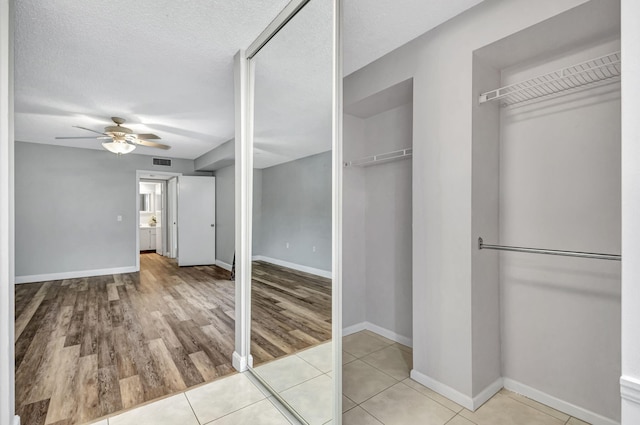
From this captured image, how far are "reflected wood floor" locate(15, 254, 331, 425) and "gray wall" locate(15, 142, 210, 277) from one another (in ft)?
2.99

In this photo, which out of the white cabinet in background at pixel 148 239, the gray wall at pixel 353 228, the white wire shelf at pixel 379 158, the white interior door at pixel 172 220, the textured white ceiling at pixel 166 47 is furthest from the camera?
the white cabinet in background at pixel 148 239

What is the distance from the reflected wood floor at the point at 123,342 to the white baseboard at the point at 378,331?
1008 millimetres

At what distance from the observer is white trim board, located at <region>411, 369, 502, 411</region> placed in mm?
1885

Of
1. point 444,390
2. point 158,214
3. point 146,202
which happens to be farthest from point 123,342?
point 146,202

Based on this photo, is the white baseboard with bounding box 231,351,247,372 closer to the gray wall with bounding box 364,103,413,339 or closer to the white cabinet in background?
the gray wall with bounding box 364,103,413,339

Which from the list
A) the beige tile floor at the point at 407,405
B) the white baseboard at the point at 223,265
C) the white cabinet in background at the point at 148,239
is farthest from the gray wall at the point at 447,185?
the white cabinet in background at the point at 148,239

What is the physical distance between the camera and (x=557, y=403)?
1.86 metres

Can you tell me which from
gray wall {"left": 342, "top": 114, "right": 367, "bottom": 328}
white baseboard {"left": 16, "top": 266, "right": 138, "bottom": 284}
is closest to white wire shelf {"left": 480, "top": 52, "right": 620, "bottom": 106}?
gray wall {"left": 342, "top": 114, "right": 367, "bottom": 328}

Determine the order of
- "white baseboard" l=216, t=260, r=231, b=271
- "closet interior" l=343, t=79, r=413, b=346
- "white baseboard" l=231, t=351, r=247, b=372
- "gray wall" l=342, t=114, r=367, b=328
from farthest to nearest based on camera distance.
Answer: "white baseboard" l=216, t=260, r=231, b=271, "gray wall" l=342, t=114, r=367, b=328, "closet interior" l=343, t=79, r=413, b=346, "white baseboard" l=231, t=351, r=247, b=372

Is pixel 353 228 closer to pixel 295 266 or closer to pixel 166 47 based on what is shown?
pixel 295 266

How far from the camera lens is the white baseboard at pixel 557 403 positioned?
1.71 meters

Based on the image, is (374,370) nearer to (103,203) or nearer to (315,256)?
(315,256)

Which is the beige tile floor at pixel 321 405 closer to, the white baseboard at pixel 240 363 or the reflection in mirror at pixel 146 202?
the white baseboard at pixel 240 363
